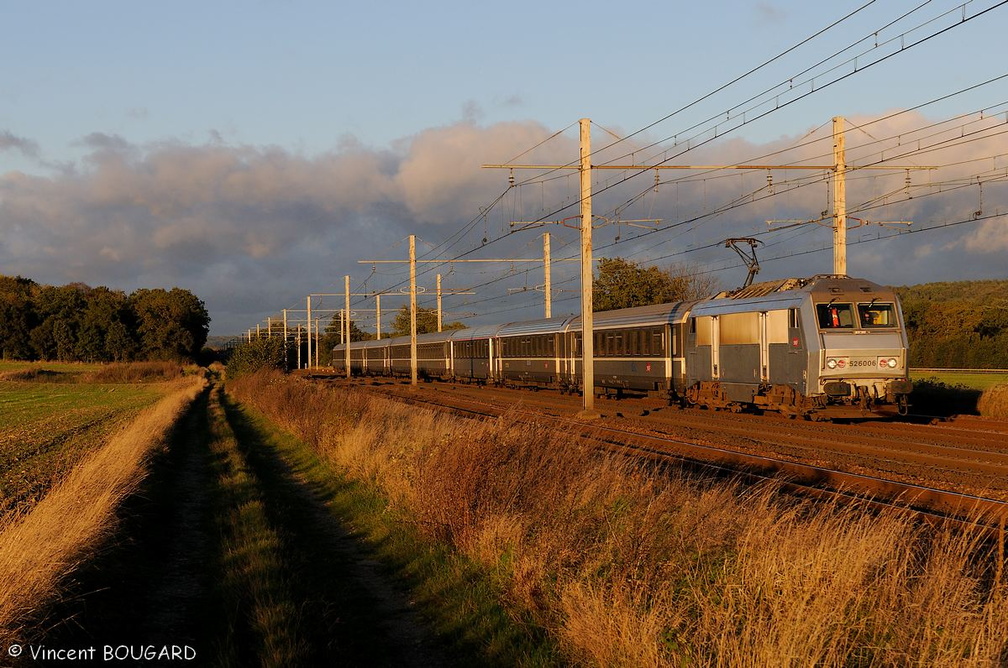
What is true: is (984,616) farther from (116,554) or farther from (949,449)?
(949,449)

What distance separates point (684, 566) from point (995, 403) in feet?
68.9

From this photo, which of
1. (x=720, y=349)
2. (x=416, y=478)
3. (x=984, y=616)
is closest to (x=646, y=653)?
(x=984, y=616)

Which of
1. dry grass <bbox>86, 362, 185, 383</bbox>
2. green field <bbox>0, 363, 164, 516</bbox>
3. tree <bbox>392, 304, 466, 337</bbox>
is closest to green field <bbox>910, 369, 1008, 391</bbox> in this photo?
green field <bbox>0, 363, 164, 516</bbox>

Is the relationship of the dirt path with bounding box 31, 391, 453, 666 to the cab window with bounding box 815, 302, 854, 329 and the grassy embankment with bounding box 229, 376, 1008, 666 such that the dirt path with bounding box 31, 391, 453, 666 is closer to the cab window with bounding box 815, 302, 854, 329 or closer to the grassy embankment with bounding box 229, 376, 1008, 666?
the grassy embankment with bounding box 229, 376, 1008, 666

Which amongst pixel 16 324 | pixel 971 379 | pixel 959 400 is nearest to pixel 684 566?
pixel 959 400

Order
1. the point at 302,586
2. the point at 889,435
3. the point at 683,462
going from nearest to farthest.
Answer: the point at 302,586
the point at 683,462
the point at 889,435

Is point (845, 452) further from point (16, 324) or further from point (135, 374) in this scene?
point (16, 324)

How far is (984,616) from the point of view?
5211mm

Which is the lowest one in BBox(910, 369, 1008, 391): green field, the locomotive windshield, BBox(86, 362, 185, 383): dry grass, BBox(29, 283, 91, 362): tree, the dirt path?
the dirt path

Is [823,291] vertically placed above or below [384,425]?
above

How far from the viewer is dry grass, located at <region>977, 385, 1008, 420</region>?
76.9 feet

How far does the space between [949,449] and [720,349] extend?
864 centimetres

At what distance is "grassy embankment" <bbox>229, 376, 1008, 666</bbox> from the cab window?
434 inches

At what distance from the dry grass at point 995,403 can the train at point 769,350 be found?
3.72 m
